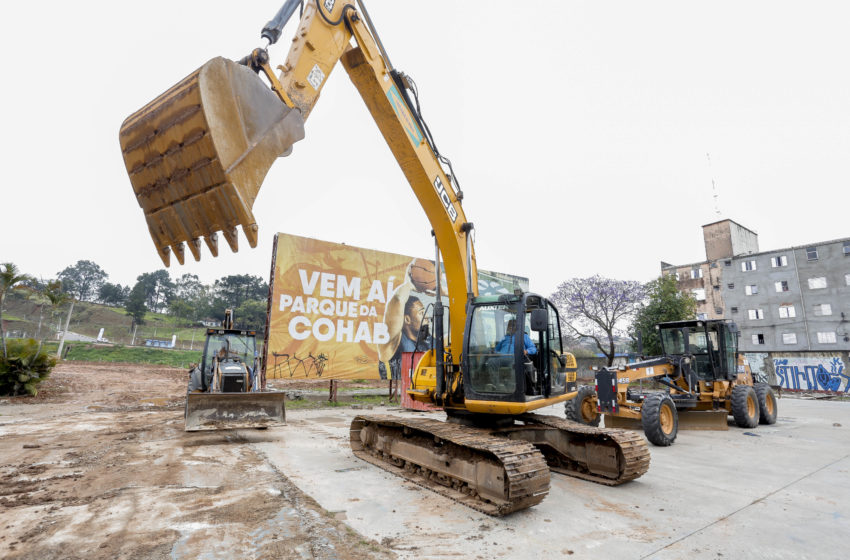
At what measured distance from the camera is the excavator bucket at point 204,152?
3441 millimetres

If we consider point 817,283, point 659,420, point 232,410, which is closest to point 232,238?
point 232,410

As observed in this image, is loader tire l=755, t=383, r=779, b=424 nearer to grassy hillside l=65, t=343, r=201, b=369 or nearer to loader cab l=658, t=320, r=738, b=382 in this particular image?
loader cab l=658, t=320, r=738, b=382

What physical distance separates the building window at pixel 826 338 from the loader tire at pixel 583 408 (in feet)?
123

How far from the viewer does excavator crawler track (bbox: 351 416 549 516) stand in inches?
160

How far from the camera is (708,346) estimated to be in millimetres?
10625

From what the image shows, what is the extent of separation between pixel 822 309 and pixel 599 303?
65.0 feet

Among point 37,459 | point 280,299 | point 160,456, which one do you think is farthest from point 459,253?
point 280,299

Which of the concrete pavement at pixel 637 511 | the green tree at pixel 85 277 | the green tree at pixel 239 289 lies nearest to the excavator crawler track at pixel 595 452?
the concrete pavement at pixel 637 511

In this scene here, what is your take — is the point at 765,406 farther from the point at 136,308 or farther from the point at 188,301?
the point at 188,301

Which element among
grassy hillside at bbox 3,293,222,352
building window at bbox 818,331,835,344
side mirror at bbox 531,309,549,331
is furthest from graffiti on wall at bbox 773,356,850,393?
grassy hillside at bbox 3,293,222,352

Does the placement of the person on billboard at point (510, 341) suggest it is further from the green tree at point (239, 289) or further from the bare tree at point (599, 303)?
the green tree at point (239, 289)

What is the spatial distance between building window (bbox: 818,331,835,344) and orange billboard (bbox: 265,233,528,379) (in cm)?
3396

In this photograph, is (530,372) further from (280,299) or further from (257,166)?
(280,299)

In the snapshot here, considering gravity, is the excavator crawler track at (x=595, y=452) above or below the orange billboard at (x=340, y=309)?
below
